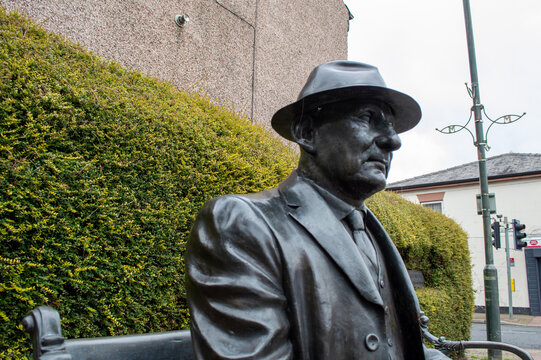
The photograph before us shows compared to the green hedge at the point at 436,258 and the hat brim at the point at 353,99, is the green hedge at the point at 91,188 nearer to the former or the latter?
the hat brim at the point at 353,99

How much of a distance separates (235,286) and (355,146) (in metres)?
0.69

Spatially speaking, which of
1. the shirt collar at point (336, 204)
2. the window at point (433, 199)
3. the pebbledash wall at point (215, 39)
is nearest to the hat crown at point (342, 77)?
the shirt collar at point (336, 204)

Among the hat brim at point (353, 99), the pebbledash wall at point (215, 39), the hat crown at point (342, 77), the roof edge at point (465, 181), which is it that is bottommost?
the hat brim at point (353, 99)

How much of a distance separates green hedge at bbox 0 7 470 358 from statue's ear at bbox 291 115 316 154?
192cm

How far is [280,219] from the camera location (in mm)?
1561

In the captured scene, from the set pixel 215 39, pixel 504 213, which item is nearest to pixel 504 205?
pixel 504 213

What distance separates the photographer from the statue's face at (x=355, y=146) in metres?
1.62

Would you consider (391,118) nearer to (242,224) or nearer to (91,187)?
(242,224)

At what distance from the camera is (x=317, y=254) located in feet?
4.89

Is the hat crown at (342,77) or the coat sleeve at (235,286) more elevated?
the hat crown at (342,77)

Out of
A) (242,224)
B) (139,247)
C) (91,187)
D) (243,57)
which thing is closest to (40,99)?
(91,187)

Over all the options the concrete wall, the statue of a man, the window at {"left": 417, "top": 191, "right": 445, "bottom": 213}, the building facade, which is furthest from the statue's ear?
the window at {"left": 417, "top": 191, "right": 445, "bottom": 213}

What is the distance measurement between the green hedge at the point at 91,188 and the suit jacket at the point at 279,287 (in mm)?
1793

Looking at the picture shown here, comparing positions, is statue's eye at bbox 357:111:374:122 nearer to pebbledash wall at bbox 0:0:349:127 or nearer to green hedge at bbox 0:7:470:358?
green hedge at bbox 0:7:470:358
